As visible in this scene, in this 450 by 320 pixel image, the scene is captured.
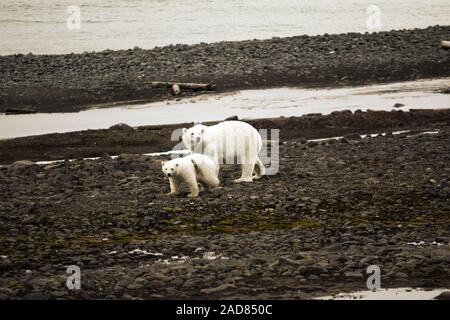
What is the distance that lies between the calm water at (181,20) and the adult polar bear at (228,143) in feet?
85.5

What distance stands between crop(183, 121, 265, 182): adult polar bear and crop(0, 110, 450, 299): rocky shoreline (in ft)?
1.35

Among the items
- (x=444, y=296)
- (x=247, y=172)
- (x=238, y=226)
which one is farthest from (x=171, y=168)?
(x=444, y=296)

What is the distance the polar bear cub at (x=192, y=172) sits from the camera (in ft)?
57.4

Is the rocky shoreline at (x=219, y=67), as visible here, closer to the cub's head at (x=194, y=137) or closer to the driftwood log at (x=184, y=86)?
the driftwood log at (x=184, y=86)

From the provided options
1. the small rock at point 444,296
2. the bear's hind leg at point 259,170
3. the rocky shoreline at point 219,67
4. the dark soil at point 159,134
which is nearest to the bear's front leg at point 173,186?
the bear's hind leg at point 259,170

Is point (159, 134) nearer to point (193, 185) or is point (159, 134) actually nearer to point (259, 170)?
point (259, 170)

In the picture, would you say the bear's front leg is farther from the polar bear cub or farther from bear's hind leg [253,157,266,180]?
bear's hind leg [253,157,266,180]

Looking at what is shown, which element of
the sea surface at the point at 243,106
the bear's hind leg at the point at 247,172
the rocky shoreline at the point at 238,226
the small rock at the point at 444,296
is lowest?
the small rock at the point at 444,296

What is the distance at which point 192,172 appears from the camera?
57.8 feet

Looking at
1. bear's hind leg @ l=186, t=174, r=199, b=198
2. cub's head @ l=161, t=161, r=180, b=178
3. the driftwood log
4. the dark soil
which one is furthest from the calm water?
cub's head @ l=161, t=161, r=180, b=178

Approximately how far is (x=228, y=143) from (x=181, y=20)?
38274mm

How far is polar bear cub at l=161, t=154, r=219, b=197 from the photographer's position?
1748cm

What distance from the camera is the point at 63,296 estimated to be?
509 inches
